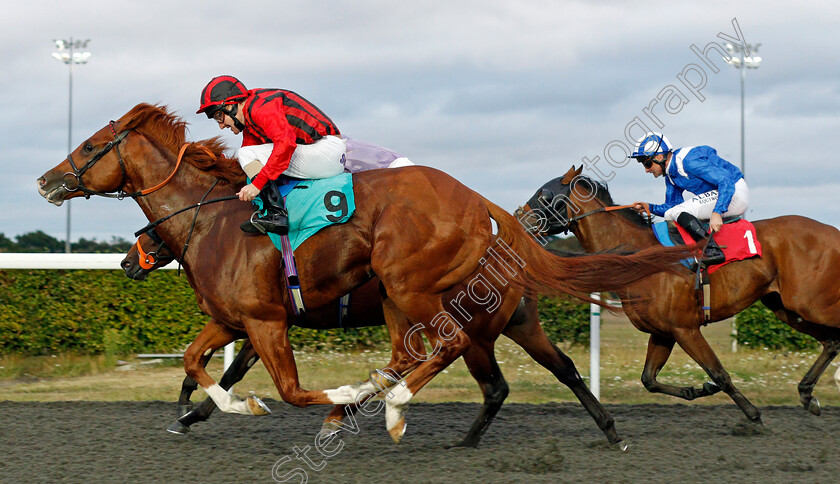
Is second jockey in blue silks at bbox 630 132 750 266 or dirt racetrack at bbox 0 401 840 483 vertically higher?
second jockey in blue silks at bbox 630 132 750 266

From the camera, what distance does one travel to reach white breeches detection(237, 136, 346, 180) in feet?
12.0

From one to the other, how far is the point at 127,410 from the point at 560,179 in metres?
3.25

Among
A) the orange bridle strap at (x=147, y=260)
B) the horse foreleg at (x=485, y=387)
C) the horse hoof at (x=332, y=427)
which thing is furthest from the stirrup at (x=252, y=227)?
the horse foreleg at (x=485, y=387)

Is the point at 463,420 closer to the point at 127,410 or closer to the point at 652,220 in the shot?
the point at 652,220

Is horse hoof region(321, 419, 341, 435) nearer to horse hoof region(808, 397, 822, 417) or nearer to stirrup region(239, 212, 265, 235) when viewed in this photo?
→ stirrup region(239, 212, 265, 235)

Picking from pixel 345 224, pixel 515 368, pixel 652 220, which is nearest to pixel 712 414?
pixel 652 220

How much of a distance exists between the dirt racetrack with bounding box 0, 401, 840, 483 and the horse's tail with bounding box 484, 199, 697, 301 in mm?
788

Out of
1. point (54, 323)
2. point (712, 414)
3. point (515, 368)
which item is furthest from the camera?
point (515, 368)

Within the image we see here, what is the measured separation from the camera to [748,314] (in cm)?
753

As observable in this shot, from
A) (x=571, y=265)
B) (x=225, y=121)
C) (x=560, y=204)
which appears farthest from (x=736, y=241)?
(x=225, y=121)

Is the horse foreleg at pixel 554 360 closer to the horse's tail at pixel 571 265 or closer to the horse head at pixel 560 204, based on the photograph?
the horse's tail at pixel 571 265

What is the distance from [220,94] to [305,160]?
0.57 m

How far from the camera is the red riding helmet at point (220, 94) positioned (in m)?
3.80

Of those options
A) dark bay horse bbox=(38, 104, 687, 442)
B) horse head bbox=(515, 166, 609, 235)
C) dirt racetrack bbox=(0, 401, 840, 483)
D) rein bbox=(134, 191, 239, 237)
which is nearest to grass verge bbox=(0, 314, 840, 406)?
dirt racetrack bbox=(0, 401, 840, 483)
